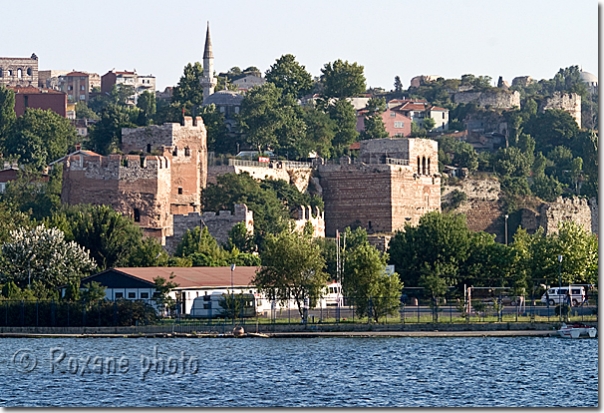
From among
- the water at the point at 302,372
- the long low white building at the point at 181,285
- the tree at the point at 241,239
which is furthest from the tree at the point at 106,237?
the water at the point at 302,372

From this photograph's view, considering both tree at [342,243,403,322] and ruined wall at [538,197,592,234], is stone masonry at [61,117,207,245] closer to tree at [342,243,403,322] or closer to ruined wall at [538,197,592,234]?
tree at [342,243,403,322]

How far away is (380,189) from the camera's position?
92.1m

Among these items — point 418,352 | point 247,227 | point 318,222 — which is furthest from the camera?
point 318,222

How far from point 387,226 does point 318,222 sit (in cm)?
481

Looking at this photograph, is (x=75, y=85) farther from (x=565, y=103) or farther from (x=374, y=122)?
(x=374, y=122)

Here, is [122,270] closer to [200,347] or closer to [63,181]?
[200,347]

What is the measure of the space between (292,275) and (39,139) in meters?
42.5

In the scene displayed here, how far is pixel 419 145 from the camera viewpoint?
320 ft

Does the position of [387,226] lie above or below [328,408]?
above

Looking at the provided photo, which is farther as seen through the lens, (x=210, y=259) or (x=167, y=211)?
(x=167, y=211)

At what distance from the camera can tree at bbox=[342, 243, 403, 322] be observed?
5772cm

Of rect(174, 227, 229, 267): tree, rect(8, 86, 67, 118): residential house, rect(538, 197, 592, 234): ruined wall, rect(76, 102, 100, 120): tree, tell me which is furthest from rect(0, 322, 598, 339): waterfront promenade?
rect(76, 102, 100, 120): tree

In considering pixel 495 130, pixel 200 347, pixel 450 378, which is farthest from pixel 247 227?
pixel 495 130

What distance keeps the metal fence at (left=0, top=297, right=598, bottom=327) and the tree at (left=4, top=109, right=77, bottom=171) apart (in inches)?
1558
